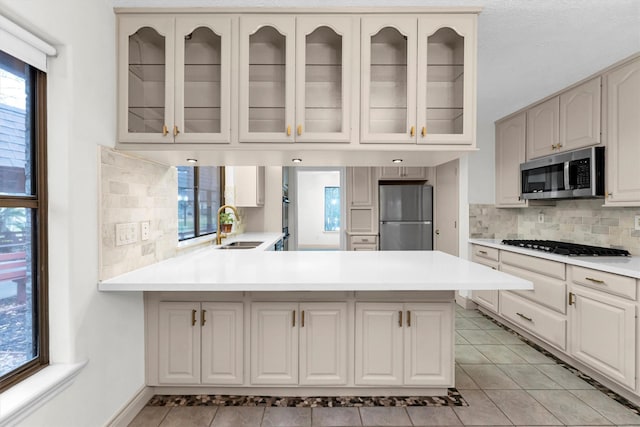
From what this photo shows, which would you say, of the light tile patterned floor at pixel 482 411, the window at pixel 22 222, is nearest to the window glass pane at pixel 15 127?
the window at pixel 22 222

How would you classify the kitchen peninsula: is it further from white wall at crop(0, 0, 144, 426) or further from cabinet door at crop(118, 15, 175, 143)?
cabinet door at crop(118, 15, 175, 143)

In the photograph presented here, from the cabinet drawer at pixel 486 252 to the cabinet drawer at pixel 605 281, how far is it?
3.04ft

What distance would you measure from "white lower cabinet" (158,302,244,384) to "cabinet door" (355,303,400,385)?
28.9 inches

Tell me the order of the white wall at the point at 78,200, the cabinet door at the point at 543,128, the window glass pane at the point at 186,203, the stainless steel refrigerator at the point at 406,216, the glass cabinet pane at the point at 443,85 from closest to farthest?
the white wall at the point at 78,200
the glass cabinet pane at the point at 443,85
the window glass pane at the point at 186,203
the cabinet door at the point at 543,128
the stainless steel refrigerator at the point at 406,216

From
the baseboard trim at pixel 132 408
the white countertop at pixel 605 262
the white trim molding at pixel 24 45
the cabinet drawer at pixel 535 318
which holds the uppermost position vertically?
the white trim molding at pixel 24 45

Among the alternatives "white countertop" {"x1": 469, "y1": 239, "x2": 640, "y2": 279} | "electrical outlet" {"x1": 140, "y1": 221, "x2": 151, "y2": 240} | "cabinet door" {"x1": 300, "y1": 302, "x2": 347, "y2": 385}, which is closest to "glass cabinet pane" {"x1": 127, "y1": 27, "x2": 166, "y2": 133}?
"electrical outlet" {"x1": 140, "y1": 221, "x2": 151, "y2": 240}

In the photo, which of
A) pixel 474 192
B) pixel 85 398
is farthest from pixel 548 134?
pixel 85 398

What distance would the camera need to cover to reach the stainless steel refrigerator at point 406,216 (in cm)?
471

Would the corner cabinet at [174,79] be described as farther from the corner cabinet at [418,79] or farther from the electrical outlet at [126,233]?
the corner cabinet at [418,79]

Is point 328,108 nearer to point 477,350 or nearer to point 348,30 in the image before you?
point 348,30

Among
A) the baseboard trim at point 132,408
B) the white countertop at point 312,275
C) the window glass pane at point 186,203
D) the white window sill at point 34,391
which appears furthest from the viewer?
the window glass pane at point 186,203

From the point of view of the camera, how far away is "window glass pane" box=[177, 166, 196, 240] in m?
2.77

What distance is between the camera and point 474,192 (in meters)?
3.88

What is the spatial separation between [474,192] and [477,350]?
1.95 metres
